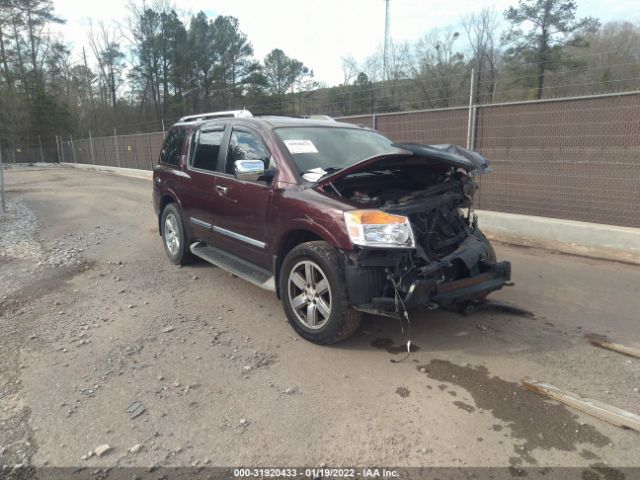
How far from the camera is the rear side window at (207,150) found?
17.0 feet

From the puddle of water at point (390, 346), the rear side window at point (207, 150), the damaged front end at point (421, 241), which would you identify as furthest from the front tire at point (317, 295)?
the rear side window at point (207, 150)

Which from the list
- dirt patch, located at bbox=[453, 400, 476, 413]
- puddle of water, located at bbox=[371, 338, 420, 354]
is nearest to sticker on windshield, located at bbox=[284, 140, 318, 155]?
puddle of water, located at bbox=[371, 338, 420, 354]

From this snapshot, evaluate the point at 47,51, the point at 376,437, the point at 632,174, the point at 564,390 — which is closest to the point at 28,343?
the point at 376,437

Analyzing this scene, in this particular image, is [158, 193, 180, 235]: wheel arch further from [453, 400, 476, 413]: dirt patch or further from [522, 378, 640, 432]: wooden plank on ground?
[522, 378, 640, 432]: wooden plank on ground

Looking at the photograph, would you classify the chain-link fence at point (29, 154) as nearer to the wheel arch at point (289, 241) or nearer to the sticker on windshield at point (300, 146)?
the sticker on windshield at point (300, 146)

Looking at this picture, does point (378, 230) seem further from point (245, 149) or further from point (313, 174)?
point (245, 149)

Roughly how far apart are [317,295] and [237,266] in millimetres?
1350

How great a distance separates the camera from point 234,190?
15.4 ft

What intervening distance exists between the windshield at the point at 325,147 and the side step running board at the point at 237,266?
1.09 meters

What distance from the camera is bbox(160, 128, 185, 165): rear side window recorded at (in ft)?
19.9

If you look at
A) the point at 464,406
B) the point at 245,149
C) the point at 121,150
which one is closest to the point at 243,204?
the point at 245,149

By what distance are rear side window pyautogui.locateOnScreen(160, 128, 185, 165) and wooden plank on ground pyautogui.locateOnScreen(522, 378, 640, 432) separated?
193 inches

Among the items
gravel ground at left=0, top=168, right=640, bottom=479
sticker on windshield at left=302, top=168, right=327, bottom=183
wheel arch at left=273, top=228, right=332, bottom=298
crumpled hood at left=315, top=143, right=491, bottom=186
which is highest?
crumpled hood at left=315, top=143, right=491, bottom=186

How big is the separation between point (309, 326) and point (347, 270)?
69 cm
